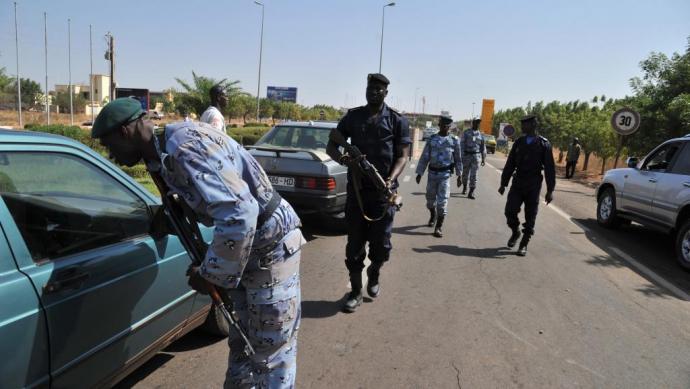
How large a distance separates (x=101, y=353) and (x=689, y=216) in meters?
7.09

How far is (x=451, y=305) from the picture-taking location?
14.9ft

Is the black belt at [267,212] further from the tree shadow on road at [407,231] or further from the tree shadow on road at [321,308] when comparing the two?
the tree shadow on road at [407,231]

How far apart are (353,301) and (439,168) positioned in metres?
3.61

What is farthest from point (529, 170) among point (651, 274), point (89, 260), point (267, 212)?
point (89, 260)

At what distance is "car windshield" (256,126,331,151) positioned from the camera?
718 centimetres

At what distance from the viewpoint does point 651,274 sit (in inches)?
235

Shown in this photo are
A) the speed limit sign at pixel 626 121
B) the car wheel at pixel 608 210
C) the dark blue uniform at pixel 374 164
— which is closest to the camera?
the dark blue uniform at pixel 374 164

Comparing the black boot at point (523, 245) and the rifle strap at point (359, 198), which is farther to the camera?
the black boot at point (523, 245)

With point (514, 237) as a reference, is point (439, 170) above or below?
above

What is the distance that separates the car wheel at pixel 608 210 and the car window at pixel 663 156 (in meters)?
0.98

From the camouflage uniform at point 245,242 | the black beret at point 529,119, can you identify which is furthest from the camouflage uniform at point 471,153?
the camouflage uniform at point 245,242

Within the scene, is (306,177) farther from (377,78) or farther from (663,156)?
(663,156)

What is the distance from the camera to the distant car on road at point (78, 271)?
1.79 meters

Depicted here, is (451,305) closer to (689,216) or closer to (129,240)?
(129,240)
